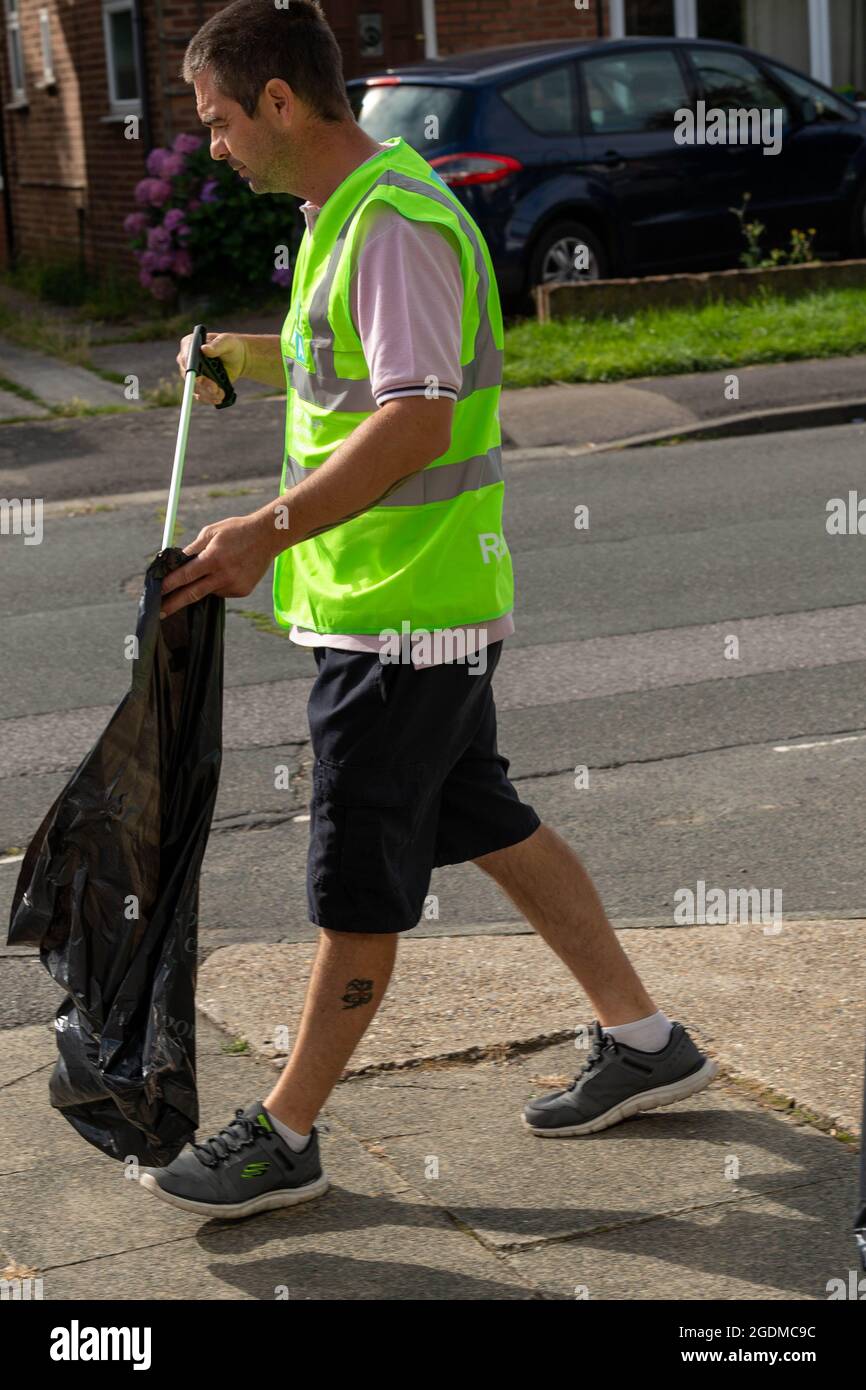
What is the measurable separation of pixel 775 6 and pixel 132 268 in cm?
716

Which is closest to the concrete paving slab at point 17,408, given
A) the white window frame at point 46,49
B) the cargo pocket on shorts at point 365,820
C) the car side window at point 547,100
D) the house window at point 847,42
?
the car side window at point 547,100

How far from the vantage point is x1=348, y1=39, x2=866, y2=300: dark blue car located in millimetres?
13898

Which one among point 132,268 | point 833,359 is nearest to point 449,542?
point 833,359

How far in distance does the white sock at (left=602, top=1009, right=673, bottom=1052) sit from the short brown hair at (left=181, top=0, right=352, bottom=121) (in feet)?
5.64

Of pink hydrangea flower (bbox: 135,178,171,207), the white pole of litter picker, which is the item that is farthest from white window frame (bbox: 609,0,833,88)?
the white pole of litter picker

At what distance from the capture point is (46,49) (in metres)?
20.6

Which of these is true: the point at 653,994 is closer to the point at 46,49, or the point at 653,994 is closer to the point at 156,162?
the point at 156,162

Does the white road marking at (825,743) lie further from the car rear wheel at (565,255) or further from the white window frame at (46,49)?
the white window frame at (46,49)

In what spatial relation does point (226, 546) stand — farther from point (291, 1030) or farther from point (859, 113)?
point (859, 113)

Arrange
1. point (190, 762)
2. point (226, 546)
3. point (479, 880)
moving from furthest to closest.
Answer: point (479, 880), point (190, 762), point (226, 546)

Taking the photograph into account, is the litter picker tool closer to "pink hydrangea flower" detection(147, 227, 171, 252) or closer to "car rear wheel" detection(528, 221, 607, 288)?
"car rear wheel" detection(528, 221, 607, 288)

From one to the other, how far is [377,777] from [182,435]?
67 cm

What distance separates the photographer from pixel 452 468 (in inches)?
131

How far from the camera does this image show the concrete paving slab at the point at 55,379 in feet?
43.1
